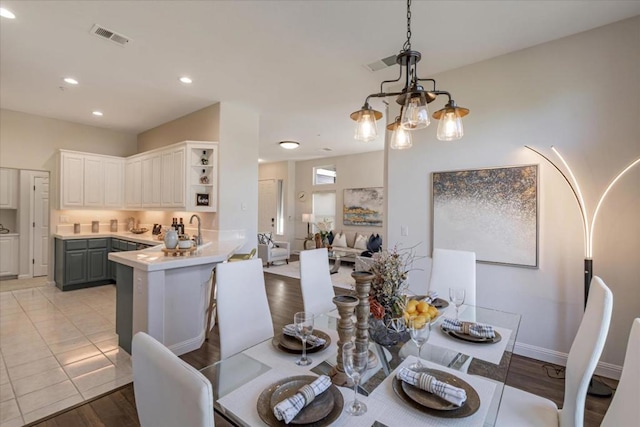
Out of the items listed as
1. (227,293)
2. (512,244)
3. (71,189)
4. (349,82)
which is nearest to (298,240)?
(71,189)

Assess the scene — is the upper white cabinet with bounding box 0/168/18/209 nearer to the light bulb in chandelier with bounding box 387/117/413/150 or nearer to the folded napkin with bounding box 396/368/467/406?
the light bulb in chandelier with bounding box 387/117/413/150

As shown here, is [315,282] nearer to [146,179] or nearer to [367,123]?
[367,123]

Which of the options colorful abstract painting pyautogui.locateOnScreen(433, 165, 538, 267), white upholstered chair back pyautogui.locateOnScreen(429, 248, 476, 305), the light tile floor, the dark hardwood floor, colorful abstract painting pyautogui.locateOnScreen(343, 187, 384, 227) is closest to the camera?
the dark hardwood floor

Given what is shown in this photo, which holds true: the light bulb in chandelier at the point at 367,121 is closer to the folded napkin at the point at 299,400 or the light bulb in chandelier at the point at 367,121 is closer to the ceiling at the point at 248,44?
the ceiling at the point at 248,44

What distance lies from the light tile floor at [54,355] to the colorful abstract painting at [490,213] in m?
3.44

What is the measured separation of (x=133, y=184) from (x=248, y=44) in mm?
4136

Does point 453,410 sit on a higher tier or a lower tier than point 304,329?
lower

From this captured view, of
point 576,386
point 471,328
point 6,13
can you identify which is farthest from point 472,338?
point 6,13

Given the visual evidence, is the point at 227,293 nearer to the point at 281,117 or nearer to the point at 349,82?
the point at 349,82

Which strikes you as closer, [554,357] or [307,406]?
[307,406]

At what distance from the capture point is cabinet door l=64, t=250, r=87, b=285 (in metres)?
4.96

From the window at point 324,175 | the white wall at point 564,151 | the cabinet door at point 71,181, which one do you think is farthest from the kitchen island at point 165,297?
the window at point 324,175

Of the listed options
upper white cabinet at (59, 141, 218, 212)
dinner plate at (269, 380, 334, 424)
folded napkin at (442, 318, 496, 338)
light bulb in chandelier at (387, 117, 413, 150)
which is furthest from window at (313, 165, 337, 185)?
dinner plate at (269, 380, 334, 424)

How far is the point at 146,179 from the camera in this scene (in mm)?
5312
